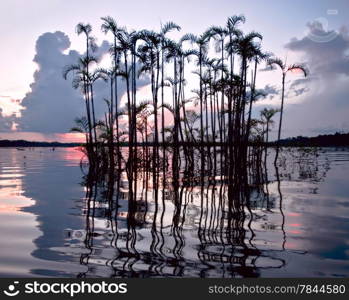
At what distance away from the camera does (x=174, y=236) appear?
21.8 ft

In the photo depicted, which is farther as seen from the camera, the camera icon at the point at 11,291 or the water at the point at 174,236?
the water at the point at 174,236

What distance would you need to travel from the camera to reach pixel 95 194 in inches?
502

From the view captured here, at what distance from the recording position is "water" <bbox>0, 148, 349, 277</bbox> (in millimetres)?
4934

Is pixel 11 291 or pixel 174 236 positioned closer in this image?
pixel 11 291

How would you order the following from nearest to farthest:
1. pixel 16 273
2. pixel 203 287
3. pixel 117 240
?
pixel 203 287
pixel 16 273
pixel 117 240

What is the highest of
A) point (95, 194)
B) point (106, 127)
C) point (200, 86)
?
point (200, 86)

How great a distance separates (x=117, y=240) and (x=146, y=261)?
135cm

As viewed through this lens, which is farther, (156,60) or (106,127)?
(106,127)

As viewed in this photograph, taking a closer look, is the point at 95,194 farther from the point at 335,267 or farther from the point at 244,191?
the point at 335,267

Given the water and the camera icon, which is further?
the water

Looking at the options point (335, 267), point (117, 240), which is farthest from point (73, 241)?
point (335, 267)

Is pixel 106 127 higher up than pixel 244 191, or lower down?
higher up

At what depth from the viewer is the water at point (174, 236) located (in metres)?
4.93

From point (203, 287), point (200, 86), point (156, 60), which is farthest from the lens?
point (200, 86)
